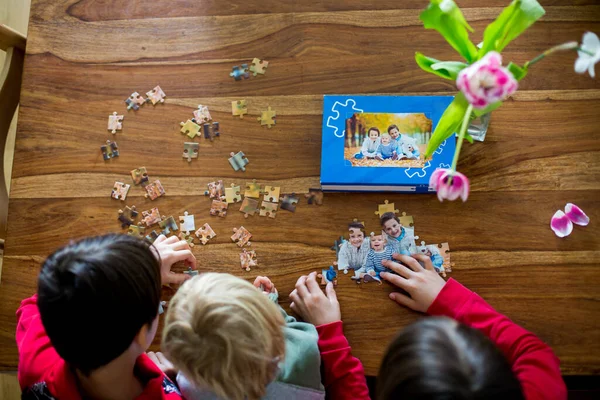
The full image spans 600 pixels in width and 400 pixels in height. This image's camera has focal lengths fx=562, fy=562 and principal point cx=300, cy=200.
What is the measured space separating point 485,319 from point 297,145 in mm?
698

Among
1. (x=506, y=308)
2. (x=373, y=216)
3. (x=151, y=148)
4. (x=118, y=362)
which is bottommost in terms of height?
(x=118, y=362)

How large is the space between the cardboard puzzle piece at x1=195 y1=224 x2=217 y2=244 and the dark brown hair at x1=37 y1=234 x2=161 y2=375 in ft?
1.17

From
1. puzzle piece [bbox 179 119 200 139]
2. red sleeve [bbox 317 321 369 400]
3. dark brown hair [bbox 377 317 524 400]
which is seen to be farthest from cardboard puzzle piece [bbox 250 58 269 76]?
dark brown hair [bbox 377 317 524 400]

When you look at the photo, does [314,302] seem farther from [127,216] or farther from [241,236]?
[127,216]

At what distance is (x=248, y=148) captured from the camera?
5.39 ft

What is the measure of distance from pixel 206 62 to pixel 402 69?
1.93ft

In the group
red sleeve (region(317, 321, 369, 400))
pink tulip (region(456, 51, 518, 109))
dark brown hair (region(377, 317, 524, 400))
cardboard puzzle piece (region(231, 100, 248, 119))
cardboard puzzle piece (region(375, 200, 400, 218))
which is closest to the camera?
dark brown hair (region(377, 317, 524, 400))

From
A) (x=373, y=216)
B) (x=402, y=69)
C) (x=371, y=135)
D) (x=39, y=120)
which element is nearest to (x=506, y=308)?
(x=373, y=216)

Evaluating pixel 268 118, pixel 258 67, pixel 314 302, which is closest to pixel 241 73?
pixel 258 67

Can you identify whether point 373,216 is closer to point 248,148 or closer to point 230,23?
point 248,148

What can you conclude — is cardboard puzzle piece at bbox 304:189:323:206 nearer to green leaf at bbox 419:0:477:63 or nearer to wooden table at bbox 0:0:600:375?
wooden table at bbox 0:0:600:375

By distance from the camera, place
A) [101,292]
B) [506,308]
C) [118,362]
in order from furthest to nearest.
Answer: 1. [506,308]
2. [118,362]
3. [101,292]

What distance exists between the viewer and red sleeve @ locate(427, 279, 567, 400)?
1335 mm

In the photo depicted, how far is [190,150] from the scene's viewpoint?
5.43ft
